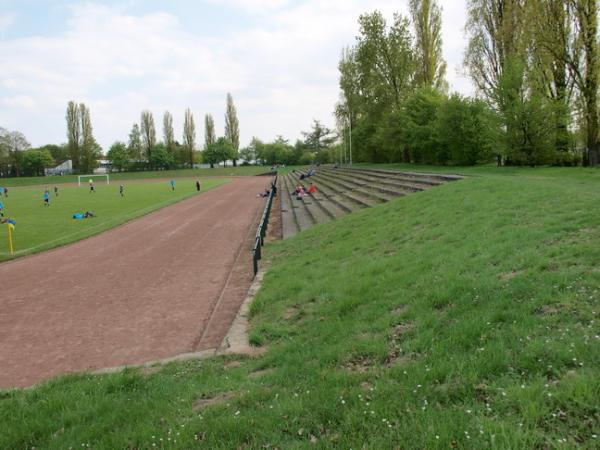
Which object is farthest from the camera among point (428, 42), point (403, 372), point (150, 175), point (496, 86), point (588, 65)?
point (150, 175)

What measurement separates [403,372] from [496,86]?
24.6 m

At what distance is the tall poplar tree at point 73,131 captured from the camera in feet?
297

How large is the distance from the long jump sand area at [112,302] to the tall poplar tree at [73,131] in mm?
87504

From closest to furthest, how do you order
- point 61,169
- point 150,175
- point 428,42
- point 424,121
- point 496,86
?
1. point 496,86
2. point 424,121
3. point 428,42
4. point 150,175
5. point 61,169

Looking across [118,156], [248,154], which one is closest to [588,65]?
[118,156]

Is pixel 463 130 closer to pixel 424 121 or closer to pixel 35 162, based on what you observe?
pixel 424 121

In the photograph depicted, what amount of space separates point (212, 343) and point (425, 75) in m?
37.9

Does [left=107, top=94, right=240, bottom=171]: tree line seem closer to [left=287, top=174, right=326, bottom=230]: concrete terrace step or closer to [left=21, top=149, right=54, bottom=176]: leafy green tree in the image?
[left=21, top=149, right=54, bottom=176]: leafy green tree

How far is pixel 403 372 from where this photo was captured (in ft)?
12.2

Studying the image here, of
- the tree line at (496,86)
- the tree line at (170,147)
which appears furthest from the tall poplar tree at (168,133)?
the tree line at (496,86)

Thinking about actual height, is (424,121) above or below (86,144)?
below

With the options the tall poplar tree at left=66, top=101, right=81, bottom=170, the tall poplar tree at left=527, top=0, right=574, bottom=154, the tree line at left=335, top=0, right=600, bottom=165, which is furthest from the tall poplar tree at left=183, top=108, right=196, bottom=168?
the tall poplar tree at left=527, top=0, right=574, bottom=154

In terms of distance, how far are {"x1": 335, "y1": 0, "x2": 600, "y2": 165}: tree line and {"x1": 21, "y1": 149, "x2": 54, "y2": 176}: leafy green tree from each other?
84981mm

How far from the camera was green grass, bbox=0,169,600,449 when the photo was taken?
282 cm
